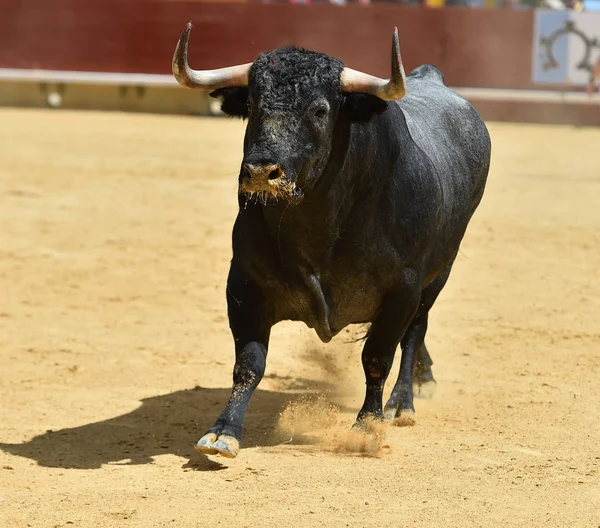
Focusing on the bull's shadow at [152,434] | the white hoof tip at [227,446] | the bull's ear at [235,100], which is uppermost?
the bull's ear at [235,100]

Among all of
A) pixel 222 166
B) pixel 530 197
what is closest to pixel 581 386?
pixel 530 197

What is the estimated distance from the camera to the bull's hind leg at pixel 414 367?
5037 mm

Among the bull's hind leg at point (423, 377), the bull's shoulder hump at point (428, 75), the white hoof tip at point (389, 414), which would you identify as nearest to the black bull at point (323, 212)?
the white hoof tip at point (389, 414)

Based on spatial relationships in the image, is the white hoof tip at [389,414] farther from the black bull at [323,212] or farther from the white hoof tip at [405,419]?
the black bull at [323,212]

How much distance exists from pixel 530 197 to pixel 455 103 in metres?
5.91

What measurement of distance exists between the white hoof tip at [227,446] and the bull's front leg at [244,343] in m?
0.04

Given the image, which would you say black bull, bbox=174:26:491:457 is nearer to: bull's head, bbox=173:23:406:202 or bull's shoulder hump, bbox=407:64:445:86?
bull's head, bbox=173:23:406:202

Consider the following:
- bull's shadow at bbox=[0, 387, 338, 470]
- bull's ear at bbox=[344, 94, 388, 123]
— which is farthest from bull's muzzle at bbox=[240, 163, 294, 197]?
bull's shadow at bbox=[0, 387, 338, 470]

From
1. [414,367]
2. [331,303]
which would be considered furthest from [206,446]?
[414,367]

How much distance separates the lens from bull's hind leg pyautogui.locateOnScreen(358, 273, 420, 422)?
14.9 feet

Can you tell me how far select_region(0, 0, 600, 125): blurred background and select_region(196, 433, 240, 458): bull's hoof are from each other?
14.6 m

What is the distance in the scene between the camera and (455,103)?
5.74 m

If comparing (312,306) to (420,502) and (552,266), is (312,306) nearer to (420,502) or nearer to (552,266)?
(420,502)

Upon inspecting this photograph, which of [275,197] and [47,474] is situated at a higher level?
[275,197]
